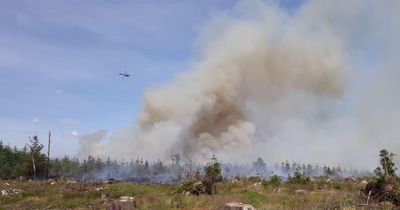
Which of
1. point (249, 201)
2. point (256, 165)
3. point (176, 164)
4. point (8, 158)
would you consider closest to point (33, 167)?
point (8, 158)

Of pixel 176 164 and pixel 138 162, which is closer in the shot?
pixel 176 164

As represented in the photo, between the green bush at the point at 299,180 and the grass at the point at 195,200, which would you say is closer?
the grass at the point at 195,200

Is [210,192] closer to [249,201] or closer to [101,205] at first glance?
[249,201]

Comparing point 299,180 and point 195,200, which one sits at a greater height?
point 299,180

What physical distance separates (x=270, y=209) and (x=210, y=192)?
1512 centimetres

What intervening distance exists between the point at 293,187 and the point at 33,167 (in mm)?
52070

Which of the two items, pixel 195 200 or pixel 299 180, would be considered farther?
pixel 299 180

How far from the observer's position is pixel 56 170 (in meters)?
110

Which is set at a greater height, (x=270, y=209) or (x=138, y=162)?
(x=138, y=162)

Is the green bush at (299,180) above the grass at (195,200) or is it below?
above

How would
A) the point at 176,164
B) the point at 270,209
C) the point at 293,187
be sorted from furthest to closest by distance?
1. the point at 176,164
2. the point at 293,187
3. the point at 270,209

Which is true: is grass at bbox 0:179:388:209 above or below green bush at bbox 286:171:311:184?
below

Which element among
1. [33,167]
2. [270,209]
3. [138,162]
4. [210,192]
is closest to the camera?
[270,209]

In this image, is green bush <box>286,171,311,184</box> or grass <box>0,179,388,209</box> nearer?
grass <box>0,179,388,209</box>
